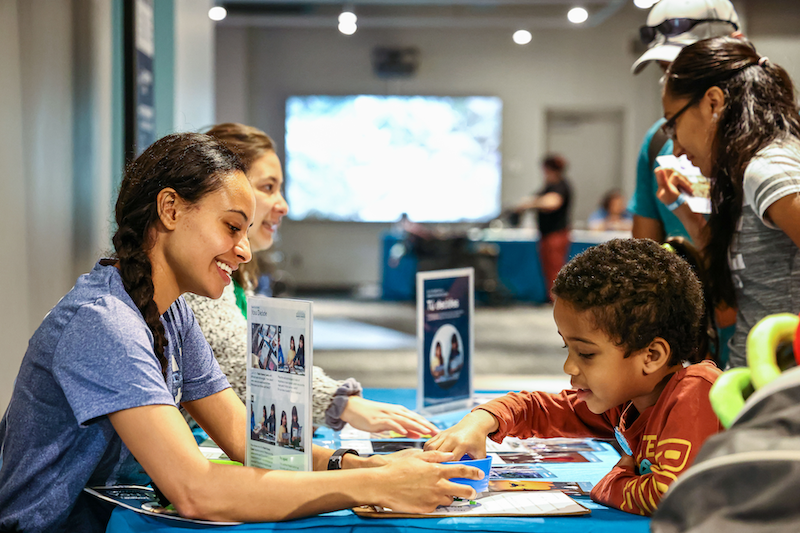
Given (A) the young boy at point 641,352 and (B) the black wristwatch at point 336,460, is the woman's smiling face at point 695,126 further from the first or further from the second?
(B) the black wristwatch at point 336,460

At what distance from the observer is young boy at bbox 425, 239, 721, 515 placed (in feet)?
3.55

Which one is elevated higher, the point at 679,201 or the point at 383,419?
the point at 679,201

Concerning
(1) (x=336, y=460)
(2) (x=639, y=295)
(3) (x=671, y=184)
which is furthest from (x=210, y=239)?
(3) (x=671, y=184)

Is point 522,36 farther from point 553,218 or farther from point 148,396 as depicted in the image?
point 148,396

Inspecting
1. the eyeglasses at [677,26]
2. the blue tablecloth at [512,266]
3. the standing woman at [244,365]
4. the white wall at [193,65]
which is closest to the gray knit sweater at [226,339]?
the standing woman at [244,365]

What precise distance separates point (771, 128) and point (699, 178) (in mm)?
288

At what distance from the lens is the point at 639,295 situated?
3.67 ft

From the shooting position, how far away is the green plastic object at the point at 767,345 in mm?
765

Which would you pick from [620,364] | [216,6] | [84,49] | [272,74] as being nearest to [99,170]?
[84,49]

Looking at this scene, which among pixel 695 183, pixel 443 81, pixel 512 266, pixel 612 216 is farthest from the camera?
pixel 443 81

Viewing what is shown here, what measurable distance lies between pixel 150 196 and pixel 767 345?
901 mm

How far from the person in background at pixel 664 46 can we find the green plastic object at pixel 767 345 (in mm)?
1293

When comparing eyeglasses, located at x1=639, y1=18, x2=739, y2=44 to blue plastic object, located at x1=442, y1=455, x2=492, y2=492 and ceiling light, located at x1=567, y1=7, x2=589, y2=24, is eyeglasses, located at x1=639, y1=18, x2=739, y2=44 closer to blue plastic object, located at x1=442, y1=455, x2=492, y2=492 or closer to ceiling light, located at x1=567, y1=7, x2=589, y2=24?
blue plastic object, located at x1=442, y1=455, x2=492, y2=492

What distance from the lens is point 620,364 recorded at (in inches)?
44.9
